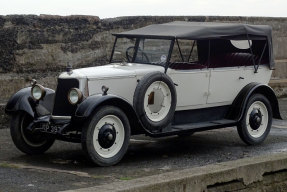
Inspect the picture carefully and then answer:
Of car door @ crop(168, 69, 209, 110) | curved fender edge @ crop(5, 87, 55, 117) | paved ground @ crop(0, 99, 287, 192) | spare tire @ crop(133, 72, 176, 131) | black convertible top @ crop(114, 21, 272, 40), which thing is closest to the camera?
paved ground @ crop(0, 99, 287, 192)

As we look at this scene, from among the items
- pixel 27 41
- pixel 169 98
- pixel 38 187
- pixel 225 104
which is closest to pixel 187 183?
pixel 38 187

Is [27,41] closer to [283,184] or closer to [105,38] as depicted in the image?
[105,38]

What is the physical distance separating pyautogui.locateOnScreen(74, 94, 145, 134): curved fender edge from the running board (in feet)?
1.10

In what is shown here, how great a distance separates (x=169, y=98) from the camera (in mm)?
8898

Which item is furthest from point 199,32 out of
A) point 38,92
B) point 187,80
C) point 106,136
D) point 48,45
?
point 48,45

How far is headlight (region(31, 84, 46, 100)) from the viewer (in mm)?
9047

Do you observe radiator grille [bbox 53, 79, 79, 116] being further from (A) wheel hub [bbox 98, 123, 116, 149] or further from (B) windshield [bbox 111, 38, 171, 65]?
(B) windshield [bbox 111, 38, 171, 65]

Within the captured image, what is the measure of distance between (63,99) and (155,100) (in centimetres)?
110

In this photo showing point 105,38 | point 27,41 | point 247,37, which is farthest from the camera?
point 105,38

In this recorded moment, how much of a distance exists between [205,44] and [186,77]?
3.34 feet

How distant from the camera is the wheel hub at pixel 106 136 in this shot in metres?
8.22

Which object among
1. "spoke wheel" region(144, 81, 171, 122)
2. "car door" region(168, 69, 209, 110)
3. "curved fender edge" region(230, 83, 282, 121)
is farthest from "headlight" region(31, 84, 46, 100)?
"curved fender edge" region(230, 83, 282, 121)

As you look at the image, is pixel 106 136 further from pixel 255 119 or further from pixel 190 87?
pixel 255 119

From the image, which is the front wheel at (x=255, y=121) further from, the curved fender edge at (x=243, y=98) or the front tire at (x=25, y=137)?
the front tire at (x=25, y=137)
